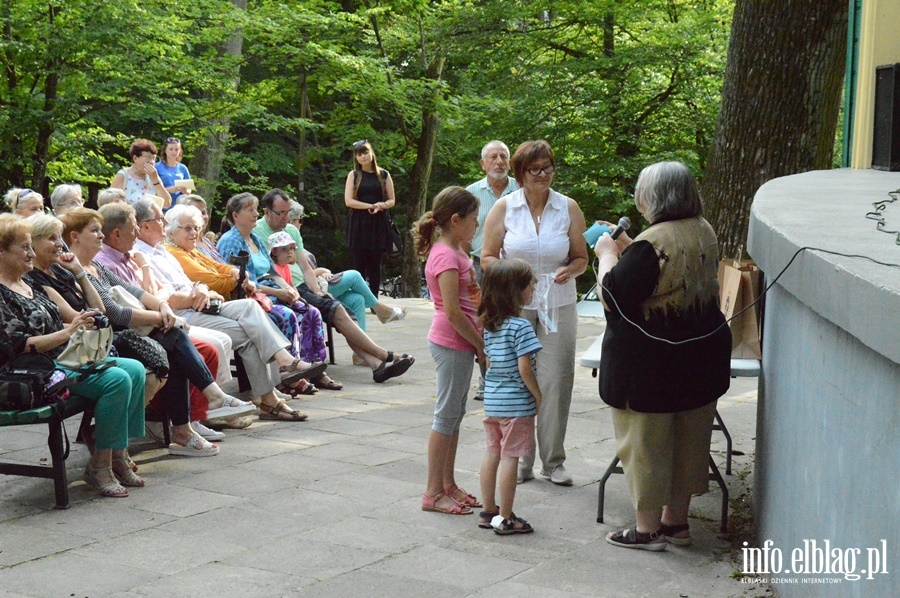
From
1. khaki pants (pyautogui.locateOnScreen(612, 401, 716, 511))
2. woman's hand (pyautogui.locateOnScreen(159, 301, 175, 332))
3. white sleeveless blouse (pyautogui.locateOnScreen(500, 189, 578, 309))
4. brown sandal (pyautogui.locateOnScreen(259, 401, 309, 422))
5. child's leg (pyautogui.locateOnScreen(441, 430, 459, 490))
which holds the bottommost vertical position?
brown sandal (pyautogui.locateOnScreen(259, 401, 309, 422))

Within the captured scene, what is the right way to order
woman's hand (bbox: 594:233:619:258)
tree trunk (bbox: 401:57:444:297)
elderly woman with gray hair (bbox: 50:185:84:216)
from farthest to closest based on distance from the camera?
1. tree trunk (bbox: 401:57:444:297)
2. elderly woman with gray hair (bbox: 50:185:84:216)
3. woman's hand (bbox: 594:233:619:258)

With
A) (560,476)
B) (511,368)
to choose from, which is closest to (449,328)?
(511,368)

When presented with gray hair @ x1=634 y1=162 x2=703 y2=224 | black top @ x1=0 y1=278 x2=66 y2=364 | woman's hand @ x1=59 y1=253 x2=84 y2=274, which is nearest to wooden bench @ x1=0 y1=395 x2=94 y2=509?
black top @ x1=0 y1=278 x2=66 y2=364

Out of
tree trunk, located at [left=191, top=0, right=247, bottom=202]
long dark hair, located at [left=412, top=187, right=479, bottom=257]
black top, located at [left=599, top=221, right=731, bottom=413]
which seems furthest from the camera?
tree trunk, located at [left=191, top=0, right=247, bottom=202]

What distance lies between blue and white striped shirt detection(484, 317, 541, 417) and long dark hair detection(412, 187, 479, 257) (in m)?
0.64

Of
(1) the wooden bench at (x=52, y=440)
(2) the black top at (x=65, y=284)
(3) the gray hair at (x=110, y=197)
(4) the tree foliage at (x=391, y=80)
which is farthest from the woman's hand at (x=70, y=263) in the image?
(4) the tree foliage at (x=391, y=80)

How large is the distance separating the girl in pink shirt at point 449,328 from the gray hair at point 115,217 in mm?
2336

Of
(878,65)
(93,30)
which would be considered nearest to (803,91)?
(878,65)

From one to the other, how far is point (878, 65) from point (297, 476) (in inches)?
269

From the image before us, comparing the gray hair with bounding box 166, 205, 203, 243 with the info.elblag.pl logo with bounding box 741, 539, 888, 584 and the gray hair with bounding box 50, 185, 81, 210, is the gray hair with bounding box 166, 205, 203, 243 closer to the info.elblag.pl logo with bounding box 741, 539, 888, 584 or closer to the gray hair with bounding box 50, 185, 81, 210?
the gray hair with bounding box 50, 185, 81, 210

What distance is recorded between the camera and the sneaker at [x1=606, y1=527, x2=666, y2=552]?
15.3 feet

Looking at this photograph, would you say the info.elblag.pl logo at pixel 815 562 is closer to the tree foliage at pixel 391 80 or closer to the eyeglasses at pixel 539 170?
the eyeglasses at pixel 539 170

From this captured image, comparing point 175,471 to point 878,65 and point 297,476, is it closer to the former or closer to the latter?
point 297,476

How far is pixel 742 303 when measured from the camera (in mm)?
5082
